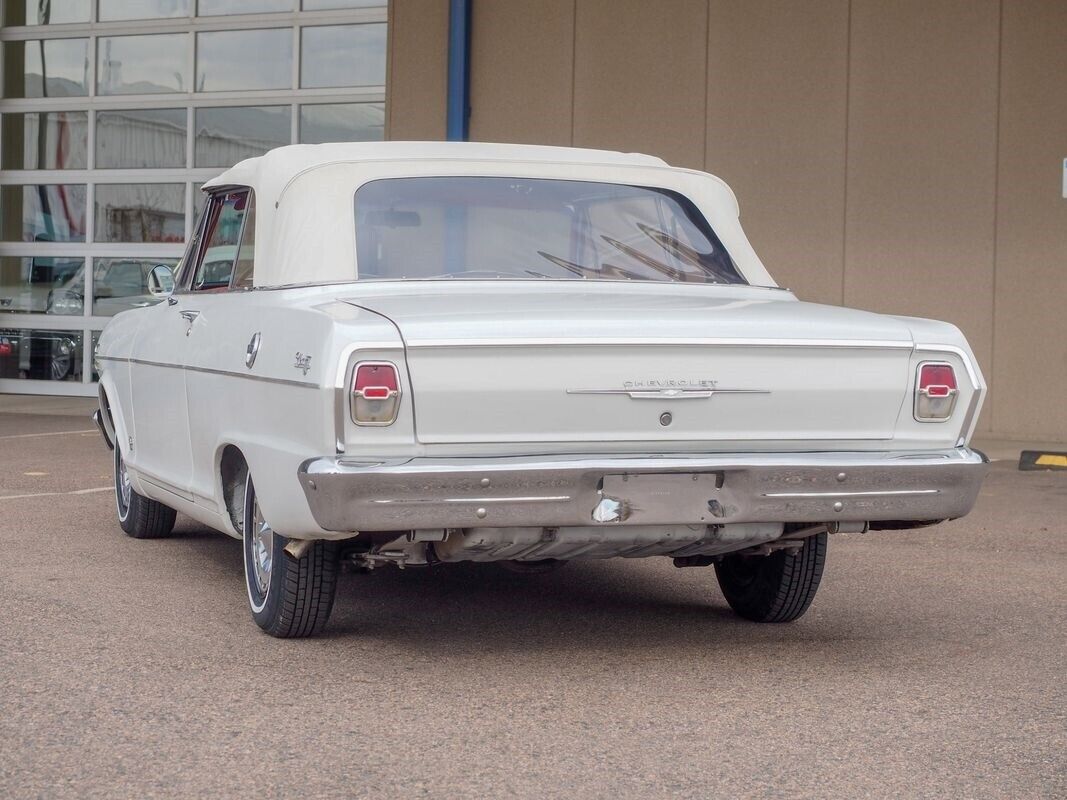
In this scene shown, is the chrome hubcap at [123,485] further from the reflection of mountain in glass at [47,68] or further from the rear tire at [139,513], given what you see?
the reflection of mountain in glass at [47,68]

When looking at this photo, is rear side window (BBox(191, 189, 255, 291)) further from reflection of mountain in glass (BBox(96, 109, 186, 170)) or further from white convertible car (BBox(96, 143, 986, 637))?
reflection of mountain in glass (BBox(96, 109, 186, 170))

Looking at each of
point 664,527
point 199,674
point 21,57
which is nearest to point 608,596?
point 664,527

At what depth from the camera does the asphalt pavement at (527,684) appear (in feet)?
11.5

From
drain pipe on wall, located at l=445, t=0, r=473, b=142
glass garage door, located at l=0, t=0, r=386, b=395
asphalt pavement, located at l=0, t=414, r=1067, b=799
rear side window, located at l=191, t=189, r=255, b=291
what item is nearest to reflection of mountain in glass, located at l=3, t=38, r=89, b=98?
glass garage door, located at l=0, t=0, r=386, b=395

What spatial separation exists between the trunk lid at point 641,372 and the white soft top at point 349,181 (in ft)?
1.44

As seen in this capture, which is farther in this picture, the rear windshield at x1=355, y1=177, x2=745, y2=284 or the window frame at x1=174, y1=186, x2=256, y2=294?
the window frame at x1=174, y1=186, x2=256, y2=294

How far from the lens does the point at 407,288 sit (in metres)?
4.85

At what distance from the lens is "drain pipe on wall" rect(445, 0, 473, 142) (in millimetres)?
14680

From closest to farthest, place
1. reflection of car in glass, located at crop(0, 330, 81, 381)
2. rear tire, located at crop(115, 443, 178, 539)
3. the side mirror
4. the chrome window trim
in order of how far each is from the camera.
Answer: the chrome window trim, the side mirror, rear tire, located at crop(115, 443, 178, 539), reflection of car in glass, located at crop(0, 330, 81, 381)

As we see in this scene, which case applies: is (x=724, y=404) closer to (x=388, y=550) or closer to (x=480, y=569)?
(x=388, y=550)

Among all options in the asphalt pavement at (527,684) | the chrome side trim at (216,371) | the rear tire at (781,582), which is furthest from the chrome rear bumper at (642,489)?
the rear tire at (781,582)

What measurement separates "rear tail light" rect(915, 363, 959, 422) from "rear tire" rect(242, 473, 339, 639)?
5.86 ft

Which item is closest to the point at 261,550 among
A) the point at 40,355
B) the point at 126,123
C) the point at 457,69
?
the point at 457,69

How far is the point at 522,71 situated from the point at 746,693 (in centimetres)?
1126
